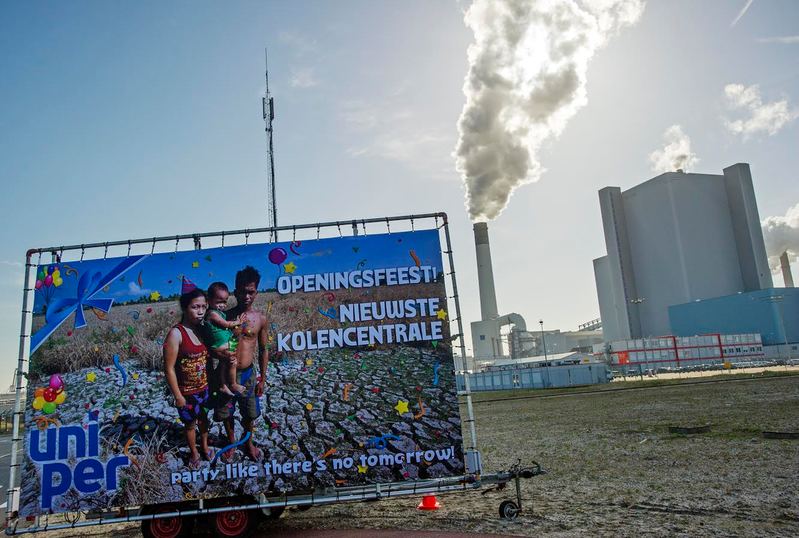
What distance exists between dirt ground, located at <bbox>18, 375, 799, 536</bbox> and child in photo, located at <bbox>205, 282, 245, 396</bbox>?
292 centimetres

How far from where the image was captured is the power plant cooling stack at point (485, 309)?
95.1m

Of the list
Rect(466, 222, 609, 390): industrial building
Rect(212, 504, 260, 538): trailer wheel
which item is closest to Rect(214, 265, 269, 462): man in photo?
Rect(212, 504, 260, 538): trailer wheel

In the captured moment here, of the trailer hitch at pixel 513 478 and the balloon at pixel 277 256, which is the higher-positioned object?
the balloon at pixel 277 256

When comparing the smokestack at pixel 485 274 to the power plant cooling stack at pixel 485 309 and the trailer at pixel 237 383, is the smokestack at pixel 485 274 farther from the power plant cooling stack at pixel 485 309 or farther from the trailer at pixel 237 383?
the trailer at pixel 237 383

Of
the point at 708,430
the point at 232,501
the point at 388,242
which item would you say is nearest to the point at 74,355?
the point at 232,501

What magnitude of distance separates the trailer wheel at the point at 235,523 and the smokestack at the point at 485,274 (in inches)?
3464

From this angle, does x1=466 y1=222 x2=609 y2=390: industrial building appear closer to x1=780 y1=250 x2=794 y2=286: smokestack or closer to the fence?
the fence

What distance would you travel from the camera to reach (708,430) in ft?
53.7

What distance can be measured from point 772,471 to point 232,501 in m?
10.5

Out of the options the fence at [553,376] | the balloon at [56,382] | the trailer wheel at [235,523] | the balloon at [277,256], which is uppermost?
the balloon at [277,256]

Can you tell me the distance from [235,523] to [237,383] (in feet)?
6.84

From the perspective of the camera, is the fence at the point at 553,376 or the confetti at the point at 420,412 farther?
the fence at the point at 553,376

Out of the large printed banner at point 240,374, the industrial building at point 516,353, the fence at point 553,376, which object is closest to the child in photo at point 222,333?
the large printed banner at point 240,374

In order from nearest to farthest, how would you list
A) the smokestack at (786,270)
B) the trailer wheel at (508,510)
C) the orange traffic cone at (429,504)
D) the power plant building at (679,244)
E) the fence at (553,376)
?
the trailer wheel at (508,510)
the orange traffic cone at (429,504)
the fence at (553,376)
the power plant building at (679,244)
the smokestack at (786,270)
